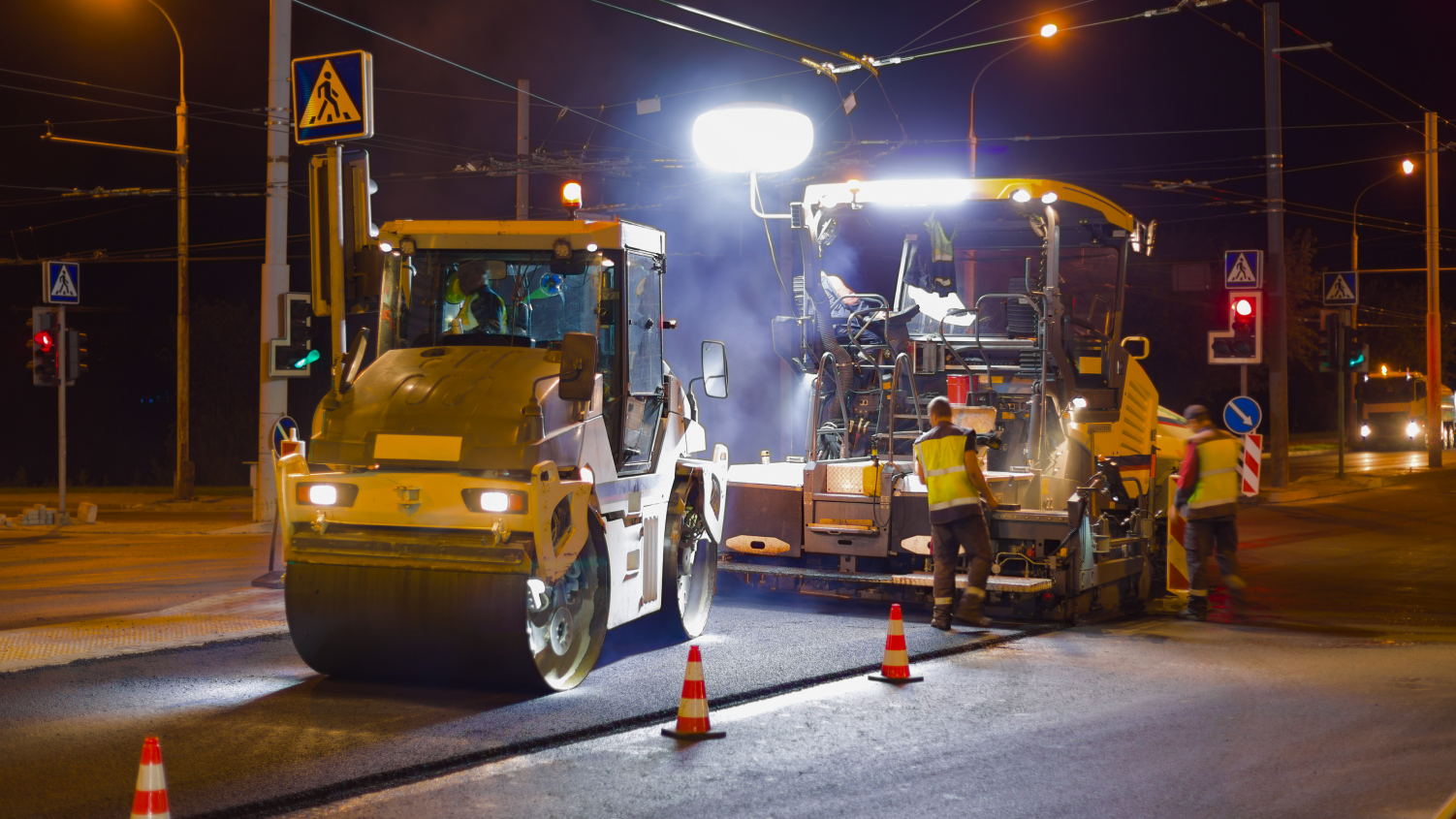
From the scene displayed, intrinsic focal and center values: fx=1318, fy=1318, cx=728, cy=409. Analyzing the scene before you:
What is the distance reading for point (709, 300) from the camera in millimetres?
17703

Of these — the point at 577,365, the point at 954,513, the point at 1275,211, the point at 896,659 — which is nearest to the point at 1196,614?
the point at 954,513

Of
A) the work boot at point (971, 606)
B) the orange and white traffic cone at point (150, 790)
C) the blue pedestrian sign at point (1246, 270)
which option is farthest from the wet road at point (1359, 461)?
the orange and white traffic cone at point (150, 790)

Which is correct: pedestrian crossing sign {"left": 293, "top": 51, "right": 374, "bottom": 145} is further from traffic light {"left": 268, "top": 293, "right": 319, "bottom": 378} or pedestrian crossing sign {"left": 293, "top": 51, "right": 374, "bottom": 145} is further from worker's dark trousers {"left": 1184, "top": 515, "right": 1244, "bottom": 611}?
worker's dark trousers {"left": 1184, "top": 515, "right": 1244, "bottom": 611}

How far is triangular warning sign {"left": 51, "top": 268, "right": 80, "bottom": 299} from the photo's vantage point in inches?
807

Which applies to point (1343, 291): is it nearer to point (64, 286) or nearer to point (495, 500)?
point (64, 286)

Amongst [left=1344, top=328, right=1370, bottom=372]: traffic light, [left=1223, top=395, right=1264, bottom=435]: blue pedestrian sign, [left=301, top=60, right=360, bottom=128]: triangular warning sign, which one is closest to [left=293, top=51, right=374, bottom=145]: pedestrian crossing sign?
[left=301, top=60, right=360, bottom=128]: triangular warning sign

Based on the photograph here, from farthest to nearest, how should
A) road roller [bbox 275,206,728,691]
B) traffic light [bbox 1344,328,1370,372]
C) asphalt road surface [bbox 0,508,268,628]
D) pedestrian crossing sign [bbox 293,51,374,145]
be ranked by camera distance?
traffic light [bbox 1344,328,1370,372], asphalt road surface [bbox 0,508,268,628], pedestrian crossing sign [bbox 293,51,374,145], road roller [bbox 275,206,728,691]

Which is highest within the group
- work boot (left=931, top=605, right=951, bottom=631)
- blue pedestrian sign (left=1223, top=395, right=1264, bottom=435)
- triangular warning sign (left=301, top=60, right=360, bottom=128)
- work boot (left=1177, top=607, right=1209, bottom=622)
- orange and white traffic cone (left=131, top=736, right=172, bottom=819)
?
triangular warning sign (left=301, top=60, right=360, bottom=128)

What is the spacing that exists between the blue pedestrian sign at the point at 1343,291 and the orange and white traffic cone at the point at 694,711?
2484 cm

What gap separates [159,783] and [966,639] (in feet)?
21.2

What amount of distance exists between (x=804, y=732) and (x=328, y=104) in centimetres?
694

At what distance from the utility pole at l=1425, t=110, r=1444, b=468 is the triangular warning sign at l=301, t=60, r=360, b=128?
96.1 ft

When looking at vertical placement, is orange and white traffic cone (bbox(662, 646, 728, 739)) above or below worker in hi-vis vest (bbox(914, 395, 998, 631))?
below

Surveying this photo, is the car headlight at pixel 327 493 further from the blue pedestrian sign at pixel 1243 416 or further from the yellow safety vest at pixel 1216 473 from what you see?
the blue pedestrian sign at pixel 1243 416
